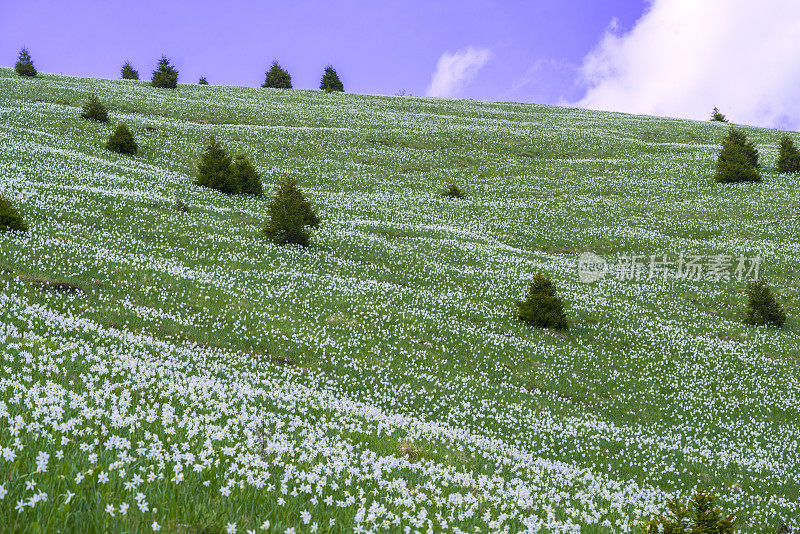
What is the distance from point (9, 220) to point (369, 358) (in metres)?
14.5

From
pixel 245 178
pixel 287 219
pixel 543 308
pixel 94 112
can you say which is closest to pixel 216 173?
pixel 245 178

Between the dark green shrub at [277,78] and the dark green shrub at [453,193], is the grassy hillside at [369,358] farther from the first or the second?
the dark green shrub at [277,78]

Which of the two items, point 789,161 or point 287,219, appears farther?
point 789,161

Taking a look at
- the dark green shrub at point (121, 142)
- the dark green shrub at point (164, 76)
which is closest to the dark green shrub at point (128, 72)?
the dark green shrub at point (164, 76)

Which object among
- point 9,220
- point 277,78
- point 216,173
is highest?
point 277,78

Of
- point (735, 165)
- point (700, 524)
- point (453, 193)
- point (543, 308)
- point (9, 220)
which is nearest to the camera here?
point (700, 524)

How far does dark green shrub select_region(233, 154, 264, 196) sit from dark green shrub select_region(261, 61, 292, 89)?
221ft

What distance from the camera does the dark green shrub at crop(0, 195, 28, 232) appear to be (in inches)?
690

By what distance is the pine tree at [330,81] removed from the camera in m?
94.5

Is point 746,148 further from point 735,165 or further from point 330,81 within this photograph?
point 330,81

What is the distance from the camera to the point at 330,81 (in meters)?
94.6

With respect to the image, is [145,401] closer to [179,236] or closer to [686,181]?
[179,236]

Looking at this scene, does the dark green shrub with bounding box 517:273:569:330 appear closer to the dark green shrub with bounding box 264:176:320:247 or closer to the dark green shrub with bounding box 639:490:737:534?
the dark green shrub with bounding box 264:176:320:247

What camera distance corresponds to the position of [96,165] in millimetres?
32750
